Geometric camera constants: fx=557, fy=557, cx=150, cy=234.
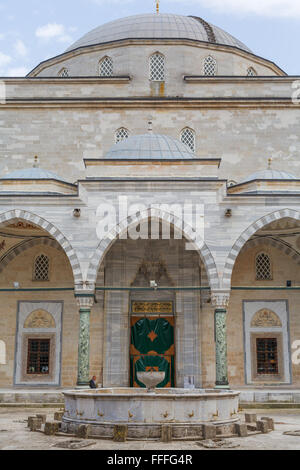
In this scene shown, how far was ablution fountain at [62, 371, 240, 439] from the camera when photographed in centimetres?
746

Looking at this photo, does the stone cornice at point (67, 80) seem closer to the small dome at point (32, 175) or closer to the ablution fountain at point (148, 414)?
the small dome at point (32, 175)

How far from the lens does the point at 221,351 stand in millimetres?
12047

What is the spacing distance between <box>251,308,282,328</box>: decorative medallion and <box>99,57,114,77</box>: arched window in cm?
866

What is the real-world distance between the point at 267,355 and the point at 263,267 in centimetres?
230

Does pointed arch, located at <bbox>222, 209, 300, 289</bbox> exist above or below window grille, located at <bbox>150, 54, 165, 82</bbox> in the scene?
below

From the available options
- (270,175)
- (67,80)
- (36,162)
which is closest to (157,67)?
(67,80)

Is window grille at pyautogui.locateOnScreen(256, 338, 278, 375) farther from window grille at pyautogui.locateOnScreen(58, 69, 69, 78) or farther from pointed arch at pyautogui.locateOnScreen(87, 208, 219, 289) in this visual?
window grille at pyautogui.locateOnScreen(58, 69, 69, 78)

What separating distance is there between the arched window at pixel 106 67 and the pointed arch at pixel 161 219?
6.92 metres

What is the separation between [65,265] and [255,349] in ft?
17.8

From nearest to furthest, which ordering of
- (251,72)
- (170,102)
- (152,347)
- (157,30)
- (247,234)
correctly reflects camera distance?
(247,234) < (152,347) < (170,102) < (251,72) < (157,30)

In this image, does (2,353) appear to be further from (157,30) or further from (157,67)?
(157,30)

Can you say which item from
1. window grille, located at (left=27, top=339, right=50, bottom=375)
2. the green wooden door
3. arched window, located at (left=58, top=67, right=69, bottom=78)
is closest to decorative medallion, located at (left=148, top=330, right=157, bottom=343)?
the green wooden door

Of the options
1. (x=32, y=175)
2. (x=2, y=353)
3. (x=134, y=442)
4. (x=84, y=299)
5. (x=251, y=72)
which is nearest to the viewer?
(x=134, y=442)
